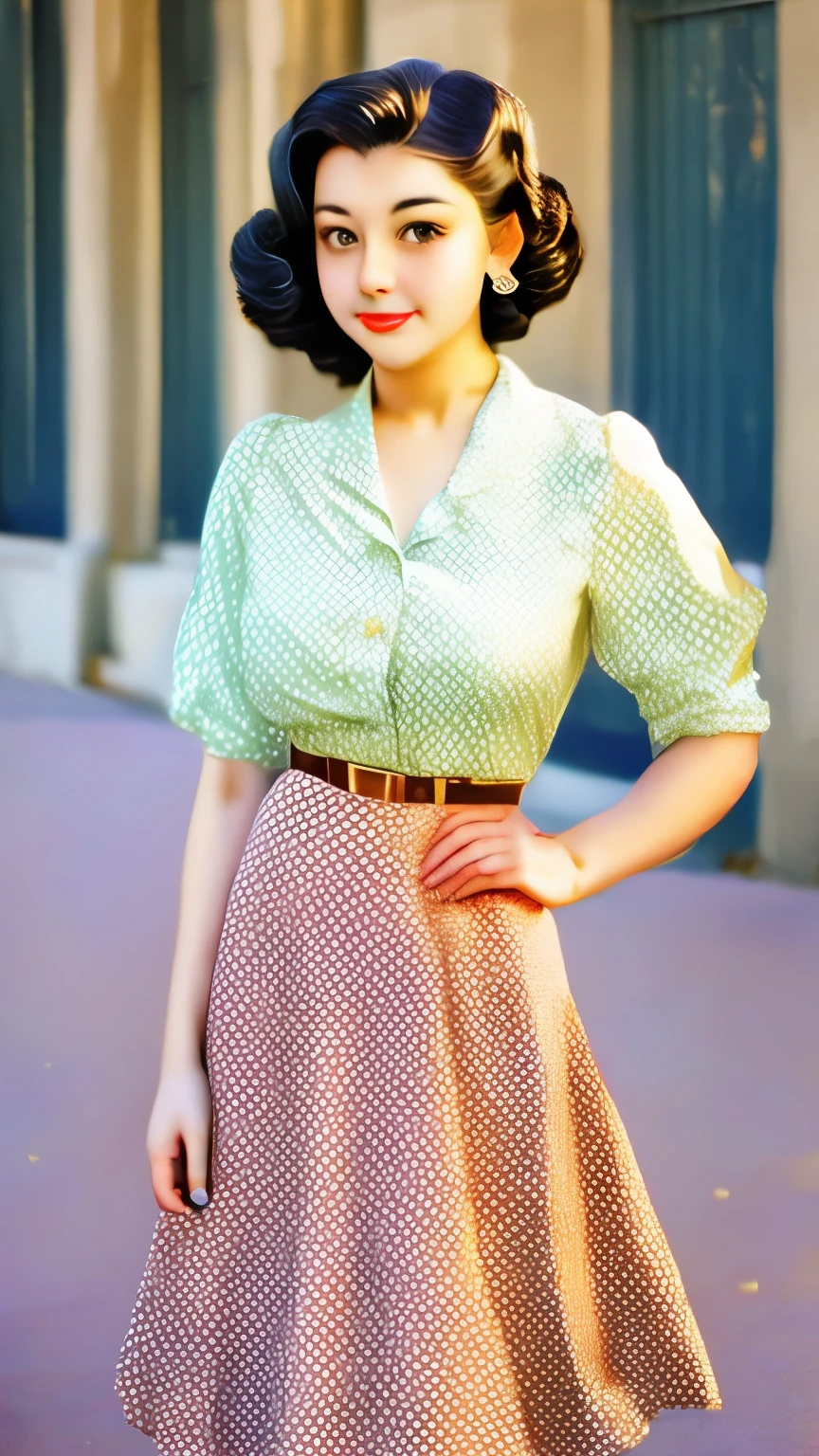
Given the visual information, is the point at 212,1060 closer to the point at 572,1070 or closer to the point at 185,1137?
the point at 185,1137

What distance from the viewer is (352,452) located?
1.24m

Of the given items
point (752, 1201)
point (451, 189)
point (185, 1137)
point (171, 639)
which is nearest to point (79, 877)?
point (171, 639)

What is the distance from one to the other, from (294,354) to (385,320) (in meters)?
2.36

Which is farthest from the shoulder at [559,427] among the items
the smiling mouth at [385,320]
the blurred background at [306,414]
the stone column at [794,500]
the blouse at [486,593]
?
the stone column at [794,500]

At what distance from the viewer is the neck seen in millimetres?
1241

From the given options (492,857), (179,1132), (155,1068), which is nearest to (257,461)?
(492,857)

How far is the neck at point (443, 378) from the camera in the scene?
1.24 metres

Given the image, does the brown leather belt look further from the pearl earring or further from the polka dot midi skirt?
the pearl earring

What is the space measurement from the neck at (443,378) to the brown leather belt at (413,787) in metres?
0.28

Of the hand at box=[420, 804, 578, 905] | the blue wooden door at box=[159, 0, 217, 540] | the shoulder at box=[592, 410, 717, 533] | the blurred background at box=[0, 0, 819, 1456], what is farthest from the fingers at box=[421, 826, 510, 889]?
the blue wooden door at box=[159, 0, 217, 540]

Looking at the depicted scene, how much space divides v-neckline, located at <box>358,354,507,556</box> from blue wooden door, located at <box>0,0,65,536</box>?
2.26 meters

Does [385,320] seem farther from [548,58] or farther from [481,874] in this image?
[548,58]

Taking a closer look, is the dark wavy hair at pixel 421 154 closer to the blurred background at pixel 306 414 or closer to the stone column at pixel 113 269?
the blurred background at pixel 306 414

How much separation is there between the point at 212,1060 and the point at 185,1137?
64 mm
